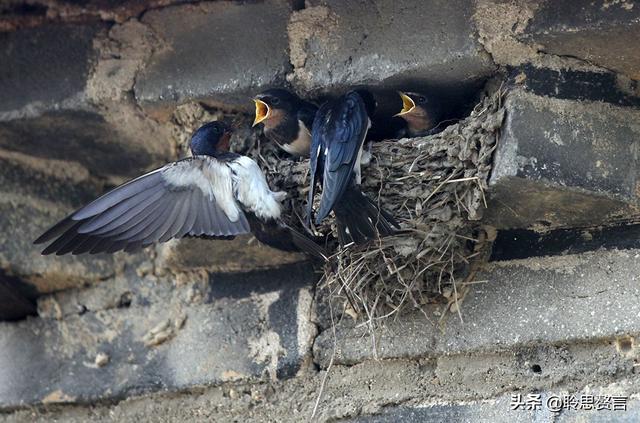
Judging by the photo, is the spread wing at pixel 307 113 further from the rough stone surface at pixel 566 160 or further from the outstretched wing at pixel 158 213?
the rough stone surface at pixel 566 160

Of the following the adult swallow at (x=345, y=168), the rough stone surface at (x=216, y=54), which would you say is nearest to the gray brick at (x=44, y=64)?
the rough stone surface at (x=216, y=54)

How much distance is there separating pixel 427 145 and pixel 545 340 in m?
0.67

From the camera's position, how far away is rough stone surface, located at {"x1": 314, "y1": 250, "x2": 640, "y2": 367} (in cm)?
370

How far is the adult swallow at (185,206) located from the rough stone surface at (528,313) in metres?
0.38

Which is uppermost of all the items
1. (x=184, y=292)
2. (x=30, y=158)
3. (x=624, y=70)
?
(x=624, y=70)

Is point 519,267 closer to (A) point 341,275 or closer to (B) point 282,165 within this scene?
(A) point 341,275

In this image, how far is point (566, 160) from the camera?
3670 mm

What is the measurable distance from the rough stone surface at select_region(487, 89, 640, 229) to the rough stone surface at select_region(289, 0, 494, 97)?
24cm

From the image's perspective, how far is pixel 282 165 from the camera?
171 inches

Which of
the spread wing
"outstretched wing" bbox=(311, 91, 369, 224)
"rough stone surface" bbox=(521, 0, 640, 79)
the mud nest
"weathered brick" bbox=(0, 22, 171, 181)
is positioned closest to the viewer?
"rough stone surface" bbox=(521, 0, 640, 79)

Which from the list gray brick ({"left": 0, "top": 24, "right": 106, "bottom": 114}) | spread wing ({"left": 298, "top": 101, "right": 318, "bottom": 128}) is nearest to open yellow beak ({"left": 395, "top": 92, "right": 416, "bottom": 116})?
spread wing ({"left": 298, "top": 101, "right": 318, "bottom": 128})

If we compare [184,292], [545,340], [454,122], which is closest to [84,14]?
[184,292]

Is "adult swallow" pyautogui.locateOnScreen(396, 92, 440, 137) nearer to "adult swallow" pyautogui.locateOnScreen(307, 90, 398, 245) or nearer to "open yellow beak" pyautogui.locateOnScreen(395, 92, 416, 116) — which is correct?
"open yellow beak" pyautogui.locateOnScreen(395, 92, 416, 116)

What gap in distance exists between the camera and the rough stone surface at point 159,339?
4172 millimetres
